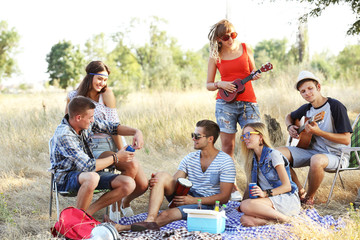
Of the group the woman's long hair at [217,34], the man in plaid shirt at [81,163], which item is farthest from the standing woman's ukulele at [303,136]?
the man in plaid shirt at [81,163]

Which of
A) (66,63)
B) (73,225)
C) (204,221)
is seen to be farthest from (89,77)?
(66,63)

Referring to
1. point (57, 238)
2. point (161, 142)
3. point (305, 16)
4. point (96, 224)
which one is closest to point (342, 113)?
point (96, 224)

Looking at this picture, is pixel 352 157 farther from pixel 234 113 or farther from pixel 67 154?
pixel 67 154

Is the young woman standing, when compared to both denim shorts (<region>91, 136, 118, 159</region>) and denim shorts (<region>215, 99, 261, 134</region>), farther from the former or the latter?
denim shorts (<region>91, 136, 118, 159</region>)

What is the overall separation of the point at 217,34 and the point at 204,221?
1921mm

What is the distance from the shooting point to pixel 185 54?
42312 millimetres

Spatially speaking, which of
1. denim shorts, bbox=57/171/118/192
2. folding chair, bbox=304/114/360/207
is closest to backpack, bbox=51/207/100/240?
denim shorts, bbox=57/171/118/192

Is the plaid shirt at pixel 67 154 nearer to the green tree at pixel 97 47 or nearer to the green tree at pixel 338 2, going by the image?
the green tree at pixel 338 2

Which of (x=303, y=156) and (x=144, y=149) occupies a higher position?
(x=303, y=156)

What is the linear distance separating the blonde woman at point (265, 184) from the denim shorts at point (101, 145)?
52.0 inches

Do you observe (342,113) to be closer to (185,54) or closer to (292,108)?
(292,108)

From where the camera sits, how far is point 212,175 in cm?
389

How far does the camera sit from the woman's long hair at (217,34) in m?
4.22

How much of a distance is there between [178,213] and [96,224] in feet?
2.66
